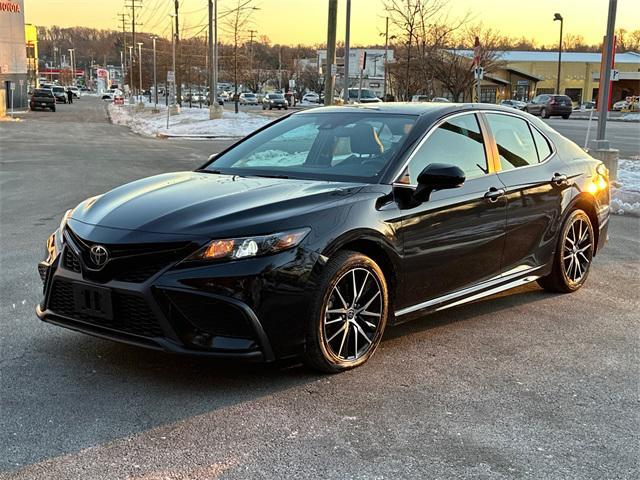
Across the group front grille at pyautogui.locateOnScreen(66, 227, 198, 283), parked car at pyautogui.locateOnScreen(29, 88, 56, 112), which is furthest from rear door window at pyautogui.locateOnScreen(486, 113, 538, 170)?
parked car at pyautogui.locateOnScreen(29, 88, 56, 112)

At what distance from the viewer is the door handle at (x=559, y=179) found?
224 inches

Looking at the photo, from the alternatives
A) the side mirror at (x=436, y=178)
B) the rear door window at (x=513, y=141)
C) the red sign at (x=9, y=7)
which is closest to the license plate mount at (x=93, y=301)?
the side mirror at (x=436, y=178)

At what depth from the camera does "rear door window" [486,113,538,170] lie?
17.6 ft

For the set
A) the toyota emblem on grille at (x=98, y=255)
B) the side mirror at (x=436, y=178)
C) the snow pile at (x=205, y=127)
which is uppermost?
the side mirror at (x=436, y=178)

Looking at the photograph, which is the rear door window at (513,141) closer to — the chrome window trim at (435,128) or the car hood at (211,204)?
the chrome window trim at (435,128)

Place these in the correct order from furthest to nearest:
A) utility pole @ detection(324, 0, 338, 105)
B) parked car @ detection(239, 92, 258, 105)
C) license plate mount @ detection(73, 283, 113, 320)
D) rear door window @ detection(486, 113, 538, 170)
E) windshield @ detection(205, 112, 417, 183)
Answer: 1. parked car @ detection(239, 92, 258, 105)
2. utility pole @ detection(324, 0, 338, 105)
3. rear door window @ detection(486, 113, 538, 170)
4. windshield @ detection(205, 112, 417, 183)
5. license plate mount @ detection(73, 283, 113, 320)

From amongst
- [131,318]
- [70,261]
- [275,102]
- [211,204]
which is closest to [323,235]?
[211,204]

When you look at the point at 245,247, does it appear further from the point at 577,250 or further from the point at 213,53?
the point at 213,53

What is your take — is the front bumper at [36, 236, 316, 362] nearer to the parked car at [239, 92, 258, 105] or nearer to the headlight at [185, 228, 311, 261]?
the headlight at [185, 228, 311, 261]

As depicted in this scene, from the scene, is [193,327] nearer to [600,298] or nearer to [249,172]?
[249,172]

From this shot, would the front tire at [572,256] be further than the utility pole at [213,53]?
No

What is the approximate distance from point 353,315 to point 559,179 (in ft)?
8.39

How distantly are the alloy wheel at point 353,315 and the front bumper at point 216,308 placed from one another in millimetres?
291

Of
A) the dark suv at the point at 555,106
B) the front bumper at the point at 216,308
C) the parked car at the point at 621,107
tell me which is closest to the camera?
the front bumper at the point at 216,308
